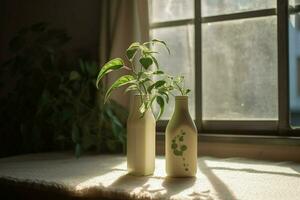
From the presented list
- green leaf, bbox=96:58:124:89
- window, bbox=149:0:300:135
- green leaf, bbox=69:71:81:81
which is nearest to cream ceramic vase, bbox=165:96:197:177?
green leaf, bbox=96:58:124:89

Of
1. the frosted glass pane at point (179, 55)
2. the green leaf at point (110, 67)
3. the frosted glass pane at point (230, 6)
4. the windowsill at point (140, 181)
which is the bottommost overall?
the windowsill at point (140, 181)

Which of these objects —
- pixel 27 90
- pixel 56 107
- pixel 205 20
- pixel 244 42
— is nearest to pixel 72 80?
pixel 56 107

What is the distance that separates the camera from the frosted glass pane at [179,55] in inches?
77.8

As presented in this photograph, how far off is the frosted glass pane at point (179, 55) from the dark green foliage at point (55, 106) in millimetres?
349

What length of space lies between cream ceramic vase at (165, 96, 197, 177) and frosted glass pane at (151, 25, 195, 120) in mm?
809

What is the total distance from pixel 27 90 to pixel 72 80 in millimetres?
278

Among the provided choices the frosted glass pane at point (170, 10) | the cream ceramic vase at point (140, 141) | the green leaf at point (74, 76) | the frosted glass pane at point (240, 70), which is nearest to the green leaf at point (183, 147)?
the cream ceramic vase at point (140, 141)

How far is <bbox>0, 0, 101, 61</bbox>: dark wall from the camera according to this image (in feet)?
7.09

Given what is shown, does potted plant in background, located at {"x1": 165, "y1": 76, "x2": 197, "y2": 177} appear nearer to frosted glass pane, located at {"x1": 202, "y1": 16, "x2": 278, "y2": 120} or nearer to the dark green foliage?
the dark green foliage

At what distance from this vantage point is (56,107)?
1845 mm

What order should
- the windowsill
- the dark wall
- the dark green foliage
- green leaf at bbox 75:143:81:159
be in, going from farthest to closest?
the dark wall, the dark green foliage, green leaf at bbox 75:143:81:159, the windowsill

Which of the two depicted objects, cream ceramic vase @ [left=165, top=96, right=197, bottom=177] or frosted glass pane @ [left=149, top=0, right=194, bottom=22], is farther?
frosted glass pane @ [left=149, top=0, right=194, bottom=22]

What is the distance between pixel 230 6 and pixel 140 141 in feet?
3.36

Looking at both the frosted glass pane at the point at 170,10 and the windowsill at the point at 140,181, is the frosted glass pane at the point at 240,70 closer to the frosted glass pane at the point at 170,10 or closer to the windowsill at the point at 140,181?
the frosted glass pane at the point at 170,10
